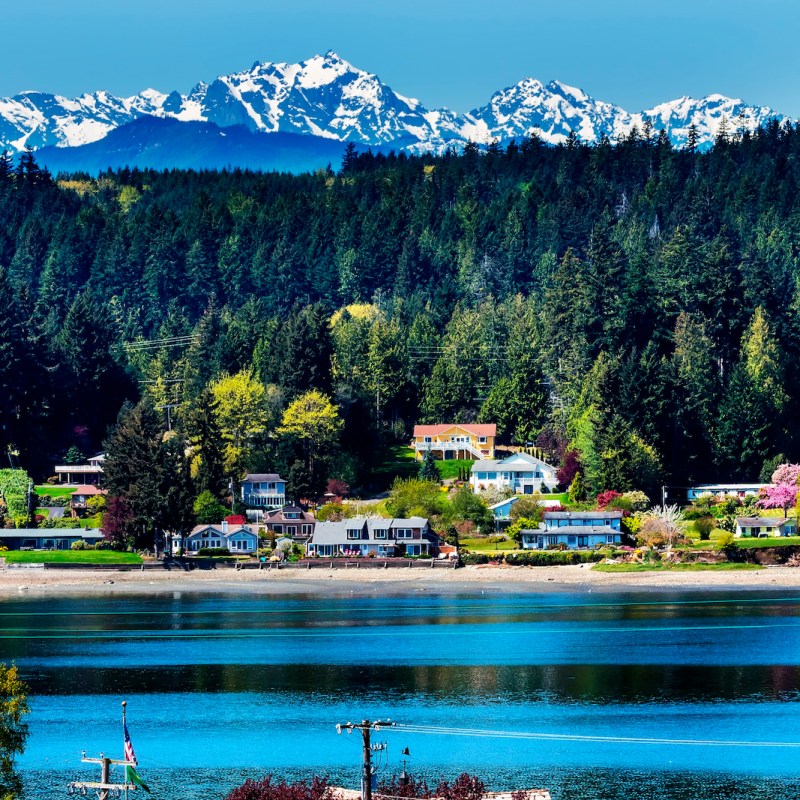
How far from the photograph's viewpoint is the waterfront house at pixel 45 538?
111m

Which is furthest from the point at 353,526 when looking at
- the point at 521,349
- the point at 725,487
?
the point at 521,349

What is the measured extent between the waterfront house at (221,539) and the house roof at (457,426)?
1056 inches

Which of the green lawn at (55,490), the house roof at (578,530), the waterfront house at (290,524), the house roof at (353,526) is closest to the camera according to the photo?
the house roof at (578,530)

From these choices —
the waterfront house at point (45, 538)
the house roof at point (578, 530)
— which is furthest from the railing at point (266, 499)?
the house roof at point (578, 530)

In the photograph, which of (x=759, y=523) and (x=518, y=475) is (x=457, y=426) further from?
(x=759, y=523)

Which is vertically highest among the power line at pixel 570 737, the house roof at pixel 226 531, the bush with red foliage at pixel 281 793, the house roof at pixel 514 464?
the house roof at pixel 514 464

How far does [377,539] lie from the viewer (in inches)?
4252

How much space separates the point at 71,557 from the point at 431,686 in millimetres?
51675

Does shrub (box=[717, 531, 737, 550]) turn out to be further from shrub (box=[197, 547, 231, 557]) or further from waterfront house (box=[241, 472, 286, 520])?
waterfront house (box=[241, 472, 286, 520])

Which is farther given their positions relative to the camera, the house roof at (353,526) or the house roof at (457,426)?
the house roof at (457,426)

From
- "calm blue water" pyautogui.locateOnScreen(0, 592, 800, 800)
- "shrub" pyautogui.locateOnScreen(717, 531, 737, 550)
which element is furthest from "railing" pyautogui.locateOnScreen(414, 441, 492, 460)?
"calm blue water" pyautogui.locateOnScreen(0, 592, 800, 800)

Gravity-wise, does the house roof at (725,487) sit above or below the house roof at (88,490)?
above

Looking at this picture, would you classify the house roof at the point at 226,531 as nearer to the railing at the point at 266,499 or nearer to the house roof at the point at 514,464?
the railing at the point at 266,499

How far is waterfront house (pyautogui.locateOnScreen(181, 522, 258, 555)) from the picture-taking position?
110062 millimetres
